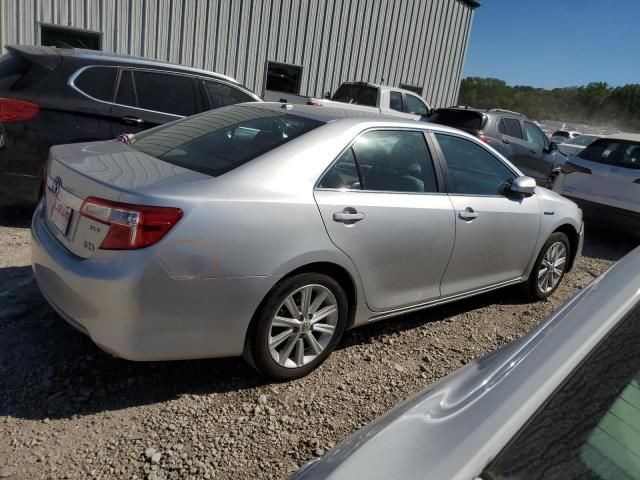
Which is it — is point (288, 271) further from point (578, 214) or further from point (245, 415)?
point (578, 214)

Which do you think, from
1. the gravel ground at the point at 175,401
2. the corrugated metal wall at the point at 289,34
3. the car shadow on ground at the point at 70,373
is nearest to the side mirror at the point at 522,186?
the gravel ground at the point at 175,401

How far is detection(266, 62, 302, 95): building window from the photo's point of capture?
46.2 ft

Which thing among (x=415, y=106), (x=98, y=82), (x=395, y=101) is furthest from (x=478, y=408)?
(x=415, y=106)

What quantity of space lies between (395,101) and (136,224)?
11157 mm

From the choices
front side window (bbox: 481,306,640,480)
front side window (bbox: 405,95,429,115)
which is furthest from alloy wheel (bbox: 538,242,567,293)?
front side window (bbox: 405,95,429,115)

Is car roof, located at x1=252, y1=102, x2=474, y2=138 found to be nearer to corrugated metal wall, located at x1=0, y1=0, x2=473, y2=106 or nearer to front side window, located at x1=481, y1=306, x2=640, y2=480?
front side window, located at x1=481, y1=306, x2=640, y2=480

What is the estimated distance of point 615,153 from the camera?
746cm

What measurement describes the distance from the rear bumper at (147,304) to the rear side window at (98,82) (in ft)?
9.38

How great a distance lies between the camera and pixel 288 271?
2.71m

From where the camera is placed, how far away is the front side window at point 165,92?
5422 mm

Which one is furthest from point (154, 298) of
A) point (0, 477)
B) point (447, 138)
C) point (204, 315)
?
point (447, 138)

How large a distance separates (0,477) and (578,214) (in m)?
4.63

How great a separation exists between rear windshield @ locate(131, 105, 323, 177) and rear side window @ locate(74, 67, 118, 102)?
1.89 meters

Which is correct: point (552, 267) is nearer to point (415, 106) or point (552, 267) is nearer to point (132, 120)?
point (132, 120)
